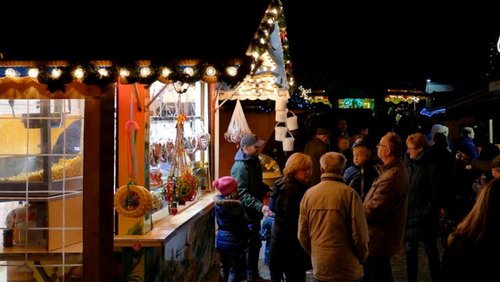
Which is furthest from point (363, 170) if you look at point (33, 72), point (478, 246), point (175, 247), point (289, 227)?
point (478, 246)

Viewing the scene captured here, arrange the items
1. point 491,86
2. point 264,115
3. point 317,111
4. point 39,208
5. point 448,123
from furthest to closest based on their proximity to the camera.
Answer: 1. point 448,123
2. point 317,111
3. point 264,115
4. point 491,86
5. point 39,208

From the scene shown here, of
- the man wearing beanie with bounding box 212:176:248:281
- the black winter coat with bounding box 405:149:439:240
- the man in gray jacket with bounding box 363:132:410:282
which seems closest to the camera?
the man in gray jacket with bounding box 363:132:410:282

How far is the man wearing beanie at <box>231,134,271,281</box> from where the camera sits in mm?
7633

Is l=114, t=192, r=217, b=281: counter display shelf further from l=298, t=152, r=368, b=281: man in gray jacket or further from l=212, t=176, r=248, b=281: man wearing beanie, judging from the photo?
l=298, t=152, r=368, b=281: man in gray jacket

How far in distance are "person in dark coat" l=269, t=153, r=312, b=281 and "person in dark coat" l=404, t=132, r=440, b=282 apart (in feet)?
6.86

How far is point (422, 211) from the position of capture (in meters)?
7.29

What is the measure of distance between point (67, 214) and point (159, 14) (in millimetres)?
2246

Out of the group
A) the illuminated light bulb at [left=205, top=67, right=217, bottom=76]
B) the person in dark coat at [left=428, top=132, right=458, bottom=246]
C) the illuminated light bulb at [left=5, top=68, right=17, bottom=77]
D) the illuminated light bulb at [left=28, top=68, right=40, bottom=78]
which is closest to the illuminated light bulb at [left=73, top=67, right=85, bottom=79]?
the illuminated light bulb at [left=28, top=68, right=40, bottom=78]

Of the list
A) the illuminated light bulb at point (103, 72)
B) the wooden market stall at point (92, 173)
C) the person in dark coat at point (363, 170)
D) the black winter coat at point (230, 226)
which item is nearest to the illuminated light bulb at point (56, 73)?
the wooden market stall at point (92, 173)

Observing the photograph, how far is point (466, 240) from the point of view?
2.86 metres

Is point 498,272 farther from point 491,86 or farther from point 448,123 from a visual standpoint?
point 448,123

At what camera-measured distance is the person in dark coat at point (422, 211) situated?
23.7 feet

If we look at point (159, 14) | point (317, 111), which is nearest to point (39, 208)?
point (159, 14)

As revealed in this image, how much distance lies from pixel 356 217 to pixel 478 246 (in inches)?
86.2
